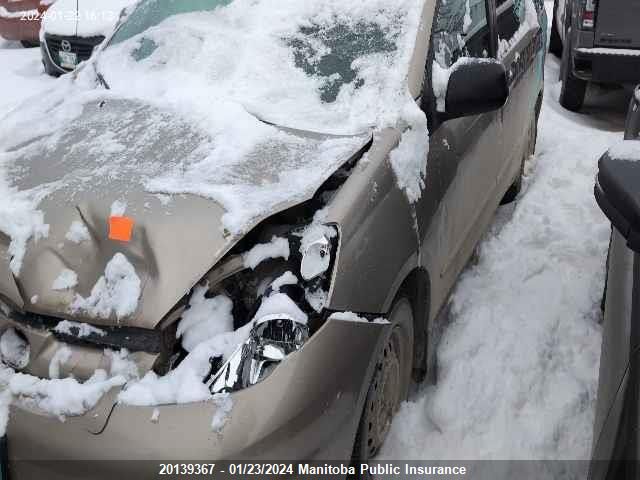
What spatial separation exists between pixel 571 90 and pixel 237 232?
5564mm

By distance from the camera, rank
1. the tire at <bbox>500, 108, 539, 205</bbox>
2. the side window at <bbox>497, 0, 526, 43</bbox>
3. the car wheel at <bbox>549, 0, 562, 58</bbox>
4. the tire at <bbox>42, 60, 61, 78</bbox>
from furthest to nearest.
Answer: the car wheel at <bbox>549, 0, 562, 58</bbox>, the tire at <bbox>42, 60, 61, 78</bbox>, the tire at <bbox>500, 108, 539, 205</bbox>, the side window at <bbox>497, 0, 526, 43</bbox>

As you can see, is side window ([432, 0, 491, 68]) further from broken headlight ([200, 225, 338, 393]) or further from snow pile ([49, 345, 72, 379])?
snow pile ([49, 345, 72, 379])

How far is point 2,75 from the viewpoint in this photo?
7938 millimetres

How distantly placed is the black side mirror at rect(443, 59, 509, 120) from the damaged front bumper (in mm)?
1184

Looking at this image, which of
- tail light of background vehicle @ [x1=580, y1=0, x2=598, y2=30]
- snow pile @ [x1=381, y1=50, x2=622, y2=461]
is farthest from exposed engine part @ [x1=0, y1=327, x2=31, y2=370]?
tail light of background vehicle @ [x1=580, y1=0, x2=598, y2=30]

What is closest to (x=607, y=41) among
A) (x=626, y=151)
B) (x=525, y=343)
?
(x=525, y=343)

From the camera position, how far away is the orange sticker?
80.0 inches

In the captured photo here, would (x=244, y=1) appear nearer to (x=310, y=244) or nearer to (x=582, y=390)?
(x=310, y=244)

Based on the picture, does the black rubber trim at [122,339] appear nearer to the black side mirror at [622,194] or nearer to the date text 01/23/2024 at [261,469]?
the date text 01/23/2024 at [261,469]

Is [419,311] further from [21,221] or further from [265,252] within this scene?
[21,221]

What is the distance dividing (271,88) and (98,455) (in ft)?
5.08

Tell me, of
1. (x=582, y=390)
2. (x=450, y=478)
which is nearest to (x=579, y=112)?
(x=582, y=390)

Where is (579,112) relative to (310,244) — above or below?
below

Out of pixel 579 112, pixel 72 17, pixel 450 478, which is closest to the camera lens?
pixel 450 478
